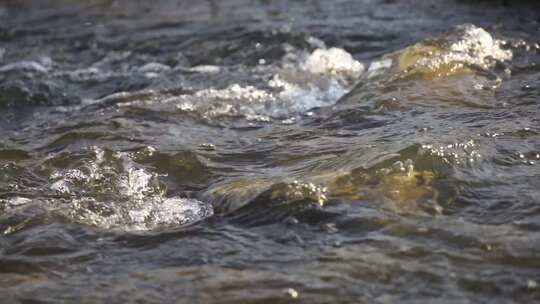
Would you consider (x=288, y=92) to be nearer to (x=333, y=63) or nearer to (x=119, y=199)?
(x=333, y=63)

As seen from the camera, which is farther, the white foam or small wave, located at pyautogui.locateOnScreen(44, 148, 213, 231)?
the white foam

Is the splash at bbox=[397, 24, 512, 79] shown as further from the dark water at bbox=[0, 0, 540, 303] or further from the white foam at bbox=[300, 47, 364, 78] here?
the white foam at bbox=[300, 47, 364, 78]

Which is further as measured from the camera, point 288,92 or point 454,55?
point 288,92

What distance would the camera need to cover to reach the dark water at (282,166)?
10.6 ft

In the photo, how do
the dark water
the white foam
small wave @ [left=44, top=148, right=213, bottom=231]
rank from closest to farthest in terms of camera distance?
the dark water → small wave @ [left=44, top=148, right=213, bottom=231] → the white foam

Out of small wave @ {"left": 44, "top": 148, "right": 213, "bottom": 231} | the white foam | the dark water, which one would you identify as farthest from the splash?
small wave @ {"left": 44, "top": 148, "right": 213, "bottom": 231}

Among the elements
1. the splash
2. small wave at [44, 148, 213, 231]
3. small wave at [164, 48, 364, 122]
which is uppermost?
the splash

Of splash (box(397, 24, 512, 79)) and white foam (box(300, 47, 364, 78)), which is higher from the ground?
splash (box(397, 24, 512, 79))

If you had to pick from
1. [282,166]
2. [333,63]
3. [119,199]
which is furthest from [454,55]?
[119,199]

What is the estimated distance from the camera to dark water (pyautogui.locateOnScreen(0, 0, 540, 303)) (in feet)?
10.6

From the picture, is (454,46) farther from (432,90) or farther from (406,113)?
(406,113)

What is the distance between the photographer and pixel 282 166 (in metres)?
4.48

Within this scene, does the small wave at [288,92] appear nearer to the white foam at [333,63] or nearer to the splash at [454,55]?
the white foam at [333,63]

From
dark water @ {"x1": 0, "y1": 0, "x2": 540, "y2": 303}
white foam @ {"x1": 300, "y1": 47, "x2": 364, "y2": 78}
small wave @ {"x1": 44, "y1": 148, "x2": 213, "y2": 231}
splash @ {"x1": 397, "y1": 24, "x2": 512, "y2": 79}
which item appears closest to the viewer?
dark water @ {"x1": 0, "y1": 0, "x2": 540, "y2": 303}
